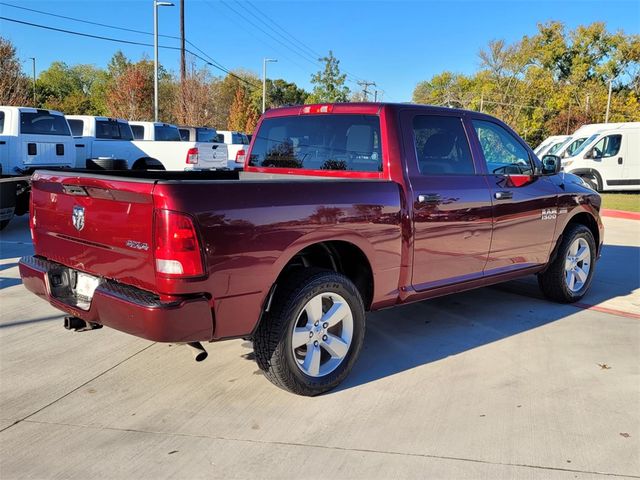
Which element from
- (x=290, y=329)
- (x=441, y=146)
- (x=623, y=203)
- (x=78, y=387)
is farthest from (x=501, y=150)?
(x=623, y=203)

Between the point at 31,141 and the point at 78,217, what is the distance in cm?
876

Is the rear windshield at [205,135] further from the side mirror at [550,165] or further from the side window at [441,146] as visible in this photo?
the side window at [441,146]

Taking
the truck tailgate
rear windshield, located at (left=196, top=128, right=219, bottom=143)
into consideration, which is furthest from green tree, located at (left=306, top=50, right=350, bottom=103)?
the truck tailgate

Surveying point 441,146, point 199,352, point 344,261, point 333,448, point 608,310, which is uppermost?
point 441,146

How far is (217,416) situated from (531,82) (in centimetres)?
5515

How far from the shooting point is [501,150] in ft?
16.4

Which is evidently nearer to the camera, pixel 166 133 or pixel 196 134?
pixel 166 133

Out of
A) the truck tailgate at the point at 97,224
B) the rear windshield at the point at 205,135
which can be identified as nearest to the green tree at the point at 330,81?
the rear windshield at the point at 205,135

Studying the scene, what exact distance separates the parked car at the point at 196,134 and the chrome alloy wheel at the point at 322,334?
17.7m

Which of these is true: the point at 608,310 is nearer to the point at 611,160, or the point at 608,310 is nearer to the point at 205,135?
the point at 611,160

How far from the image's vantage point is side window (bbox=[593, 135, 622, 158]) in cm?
1906

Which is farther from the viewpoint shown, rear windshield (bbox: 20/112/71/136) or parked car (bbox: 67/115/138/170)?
parked car (bbox: 67/115/138/170)

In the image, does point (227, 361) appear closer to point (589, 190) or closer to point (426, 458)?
point (426, 458)

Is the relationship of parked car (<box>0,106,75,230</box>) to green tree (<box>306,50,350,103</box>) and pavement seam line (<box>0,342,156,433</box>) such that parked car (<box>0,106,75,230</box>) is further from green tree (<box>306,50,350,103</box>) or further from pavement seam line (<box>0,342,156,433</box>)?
green tree (<box>306,50,350,103</box>)
